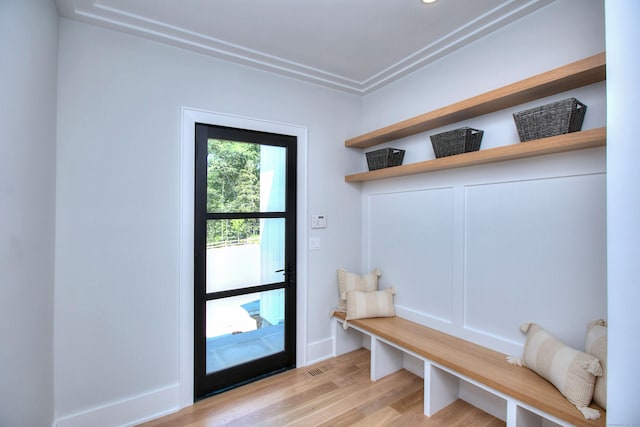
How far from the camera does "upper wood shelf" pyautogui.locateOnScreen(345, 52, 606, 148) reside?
1.53 m

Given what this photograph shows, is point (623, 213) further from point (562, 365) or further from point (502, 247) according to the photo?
point (502, 247)

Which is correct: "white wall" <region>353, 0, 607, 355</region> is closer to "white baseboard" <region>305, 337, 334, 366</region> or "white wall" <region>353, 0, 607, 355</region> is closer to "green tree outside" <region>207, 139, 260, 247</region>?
"white baseboard" <region>305, 337, 334, 366</region>

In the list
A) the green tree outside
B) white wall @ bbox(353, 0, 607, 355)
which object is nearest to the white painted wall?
white wall @ bbox(353, 0, 607, 355)

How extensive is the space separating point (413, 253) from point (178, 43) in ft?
8.04

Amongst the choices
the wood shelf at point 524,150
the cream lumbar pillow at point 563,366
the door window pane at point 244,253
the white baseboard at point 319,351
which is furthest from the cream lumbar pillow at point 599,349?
the door window pane at point 244,253

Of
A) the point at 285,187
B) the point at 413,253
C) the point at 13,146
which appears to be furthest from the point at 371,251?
the point at 13,146

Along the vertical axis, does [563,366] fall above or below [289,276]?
below

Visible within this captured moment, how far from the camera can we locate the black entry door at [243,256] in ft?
7.57

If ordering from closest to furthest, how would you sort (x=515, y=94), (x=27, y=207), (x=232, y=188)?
1. (x=27, y=207)
2. (x=515, y=94)
3. (x=232, y=188)

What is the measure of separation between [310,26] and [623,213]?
1.95 metres

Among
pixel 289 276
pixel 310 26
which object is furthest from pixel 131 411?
pixel 310 26

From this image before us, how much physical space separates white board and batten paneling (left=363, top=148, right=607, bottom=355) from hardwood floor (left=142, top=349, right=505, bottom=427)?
0.52 meters

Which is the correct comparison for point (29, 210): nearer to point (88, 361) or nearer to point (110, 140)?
point (110, 140)

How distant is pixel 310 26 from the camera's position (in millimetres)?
2043
